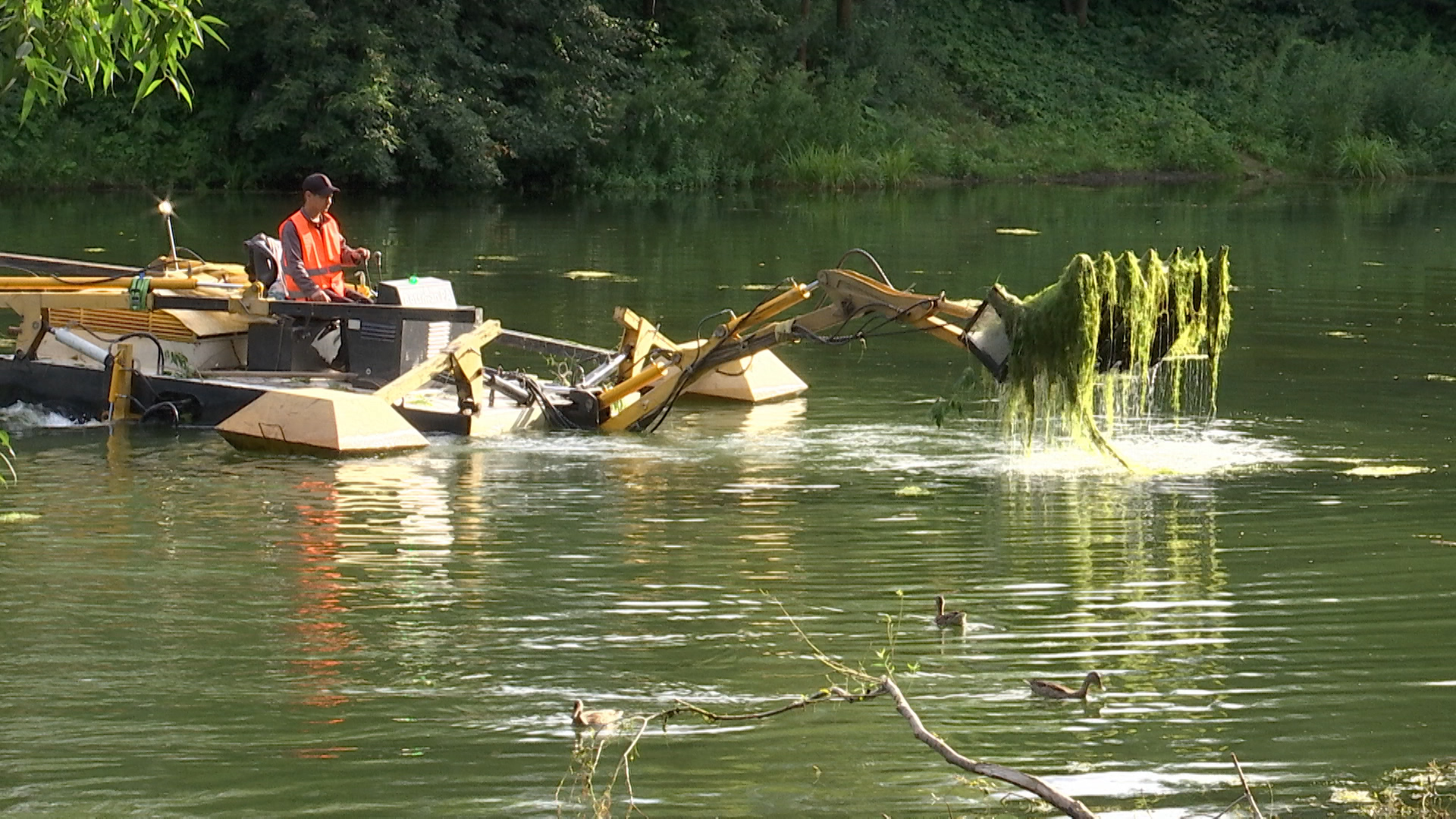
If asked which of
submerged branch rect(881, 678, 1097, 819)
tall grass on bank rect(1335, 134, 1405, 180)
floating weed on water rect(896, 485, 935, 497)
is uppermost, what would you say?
tall grass on bank rect(1335, 134, 1405, 180)

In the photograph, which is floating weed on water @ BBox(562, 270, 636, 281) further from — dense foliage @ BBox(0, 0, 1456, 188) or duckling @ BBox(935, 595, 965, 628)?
duckling @ BBox(935, 595, 965, 628)

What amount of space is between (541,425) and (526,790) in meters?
8.92

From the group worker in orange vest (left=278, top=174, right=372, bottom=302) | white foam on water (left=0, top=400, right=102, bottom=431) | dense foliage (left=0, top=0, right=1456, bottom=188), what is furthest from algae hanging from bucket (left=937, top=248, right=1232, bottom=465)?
dense foliage (left=0, top=0, right=1456, bottom=188)

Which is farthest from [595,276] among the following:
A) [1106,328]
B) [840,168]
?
[840,168]

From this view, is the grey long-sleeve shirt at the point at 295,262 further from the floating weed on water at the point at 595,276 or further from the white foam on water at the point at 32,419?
the floating weed on water at the point at 595,276

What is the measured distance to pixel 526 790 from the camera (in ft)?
24.6

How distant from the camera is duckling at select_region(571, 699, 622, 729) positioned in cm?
820

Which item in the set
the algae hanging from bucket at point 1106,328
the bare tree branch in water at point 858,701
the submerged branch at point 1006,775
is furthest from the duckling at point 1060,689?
the algae hanging from bucket at point 1106,328

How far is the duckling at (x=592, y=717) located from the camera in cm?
820

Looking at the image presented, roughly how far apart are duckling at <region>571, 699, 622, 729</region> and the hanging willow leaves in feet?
9.64

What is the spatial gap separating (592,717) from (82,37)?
326 centimetres

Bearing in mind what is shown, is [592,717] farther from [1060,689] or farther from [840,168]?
[840,168]

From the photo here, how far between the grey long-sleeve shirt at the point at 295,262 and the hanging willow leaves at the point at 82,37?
10.1 m

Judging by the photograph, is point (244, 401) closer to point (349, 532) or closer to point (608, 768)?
point (349, 532)
